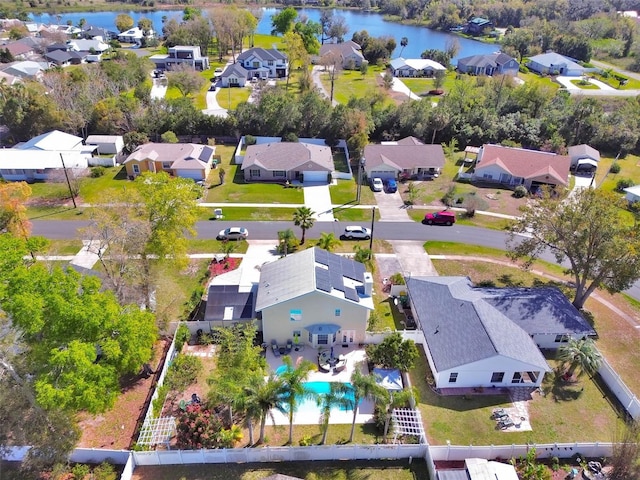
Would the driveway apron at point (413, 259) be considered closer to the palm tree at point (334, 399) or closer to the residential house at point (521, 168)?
the palm tree at point (334, 399)

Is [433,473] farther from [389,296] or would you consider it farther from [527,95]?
[527,95]

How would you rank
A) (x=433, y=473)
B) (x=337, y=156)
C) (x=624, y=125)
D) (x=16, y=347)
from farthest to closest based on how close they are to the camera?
(x=624, y=125) → (x=337, y=156) → (x=433, y=473) → (x=16, y=347)

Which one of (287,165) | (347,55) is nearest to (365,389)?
(287,165)

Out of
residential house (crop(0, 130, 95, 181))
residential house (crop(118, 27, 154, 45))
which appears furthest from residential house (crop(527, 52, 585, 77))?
residential house (crop(118, 27, 154, 45))

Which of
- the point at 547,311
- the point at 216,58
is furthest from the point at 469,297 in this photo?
the point at 216,58

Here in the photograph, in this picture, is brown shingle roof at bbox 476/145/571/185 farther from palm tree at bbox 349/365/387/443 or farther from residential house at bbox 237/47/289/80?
residential house at bbox 237/47/289/80
